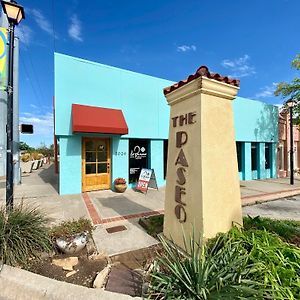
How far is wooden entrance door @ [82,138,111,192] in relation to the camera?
380 inches

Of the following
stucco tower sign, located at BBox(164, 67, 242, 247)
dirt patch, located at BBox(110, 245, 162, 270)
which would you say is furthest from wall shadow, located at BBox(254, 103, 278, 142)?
dirt patch, located at BBox(110, 245, 162, 270)

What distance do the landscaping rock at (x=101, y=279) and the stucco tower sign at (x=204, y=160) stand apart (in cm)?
144

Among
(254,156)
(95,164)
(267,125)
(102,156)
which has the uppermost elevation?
(267,125)

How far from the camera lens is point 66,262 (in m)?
3.76

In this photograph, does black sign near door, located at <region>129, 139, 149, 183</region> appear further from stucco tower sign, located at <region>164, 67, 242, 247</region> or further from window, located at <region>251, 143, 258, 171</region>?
window, located at <region>251, 143, 258, 171</region>

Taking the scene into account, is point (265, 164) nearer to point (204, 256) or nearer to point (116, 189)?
point (116, 189)

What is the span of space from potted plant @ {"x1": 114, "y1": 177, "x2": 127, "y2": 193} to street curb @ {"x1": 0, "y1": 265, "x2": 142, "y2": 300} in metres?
6.26

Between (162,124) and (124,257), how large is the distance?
845 cm

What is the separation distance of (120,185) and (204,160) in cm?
664

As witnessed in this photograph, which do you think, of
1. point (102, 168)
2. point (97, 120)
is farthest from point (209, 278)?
point (102, 168)

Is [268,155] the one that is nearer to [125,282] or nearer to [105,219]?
[105,219]

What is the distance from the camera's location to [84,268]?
363 cm

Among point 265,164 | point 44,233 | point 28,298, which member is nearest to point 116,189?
point 44,233

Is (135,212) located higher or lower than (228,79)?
lower
